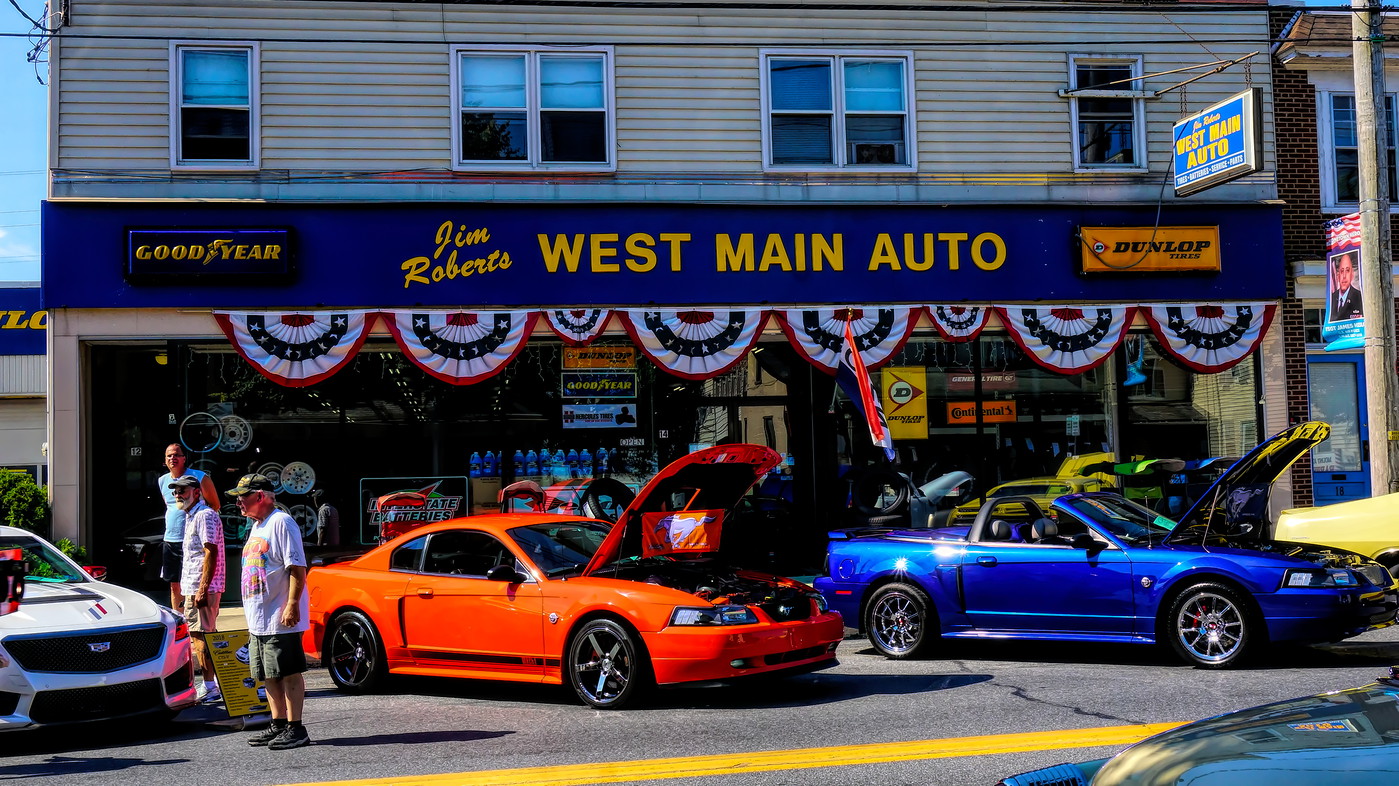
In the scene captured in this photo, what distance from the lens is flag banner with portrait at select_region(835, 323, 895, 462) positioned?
1401 centimetres

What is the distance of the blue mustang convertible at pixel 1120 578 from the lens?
931 centimetres

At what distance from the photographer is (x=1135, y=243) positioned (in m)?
16.5

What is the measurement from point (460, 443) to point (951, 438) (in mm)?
6319

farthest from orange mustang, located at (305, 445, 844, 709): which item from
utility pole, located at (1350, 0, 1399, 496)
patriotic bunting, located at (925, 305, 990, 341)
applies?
utility pole, located at (1350, 0, 1399, 496)

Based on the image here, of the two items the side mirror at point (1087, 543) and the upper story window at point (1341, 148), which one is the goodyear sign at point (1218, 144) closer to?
the upper story window at point (1341, 148)

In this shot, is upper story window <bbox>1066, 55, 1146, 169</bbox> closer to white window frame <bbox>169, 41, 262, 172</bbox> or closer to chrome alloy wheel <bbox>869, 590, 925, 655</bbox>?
chrome alloy wheel <bbox>869, 590, 925, 655</bbox>

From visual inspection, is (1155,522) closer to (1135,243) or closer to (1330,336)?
(1330,336)

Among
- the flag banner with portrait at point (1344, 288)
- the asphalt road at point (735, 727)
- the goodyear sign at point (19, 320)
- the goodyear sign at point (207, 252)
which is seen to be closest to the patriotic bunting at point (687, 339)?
the goodyear sign at point (207, 252)

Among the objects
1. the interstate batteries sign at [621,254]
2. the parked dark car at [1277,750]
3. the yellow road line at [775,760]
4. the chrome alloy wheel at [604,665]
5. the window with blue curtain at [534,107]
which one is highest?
the window with blue curtain at [534,107]

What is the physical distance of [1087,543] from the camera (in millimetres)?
10086

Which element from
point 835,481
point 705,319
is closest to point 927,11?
point 705,319

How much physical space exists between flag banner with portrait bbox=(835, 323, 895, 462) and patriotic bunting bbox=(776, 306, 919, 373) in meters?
0.11

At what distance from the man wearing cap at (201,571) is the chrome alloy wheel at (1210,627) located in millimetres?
7211

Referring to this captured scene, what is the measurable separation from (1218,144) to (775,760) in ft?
38.6
